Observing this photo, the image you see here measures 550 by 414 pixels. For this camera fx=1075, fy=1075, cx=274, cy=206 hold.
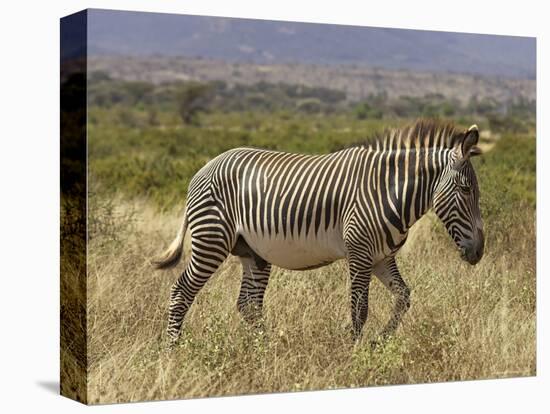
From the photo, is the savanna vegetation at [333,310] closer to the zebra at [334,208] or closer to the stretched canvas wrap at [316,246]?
the stretched canvas wrap at [316,246]

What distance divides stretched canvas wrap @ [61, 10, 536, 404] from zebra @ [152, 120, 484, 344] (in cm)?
2

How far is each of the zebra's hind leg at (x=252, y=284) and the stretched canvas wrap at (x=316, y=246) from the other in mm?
16

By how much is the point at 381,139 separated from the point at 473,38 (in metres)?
1.90

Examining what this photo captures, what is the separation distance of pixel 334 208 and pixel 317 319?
1.14 meters

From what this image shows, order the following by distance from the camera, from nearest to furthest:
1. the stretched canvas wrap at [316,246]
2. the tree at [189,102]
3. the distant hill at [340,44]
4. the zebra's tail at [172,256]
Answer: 1. the stretched canvas wrap at [316,246]
2. the zebra's tail at [172,256]
3. the distant hill at [340,44]
4. the tree at [189,102]

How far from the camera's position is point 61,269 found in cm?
984

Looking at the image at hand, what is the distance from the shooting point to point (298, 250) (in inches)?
409

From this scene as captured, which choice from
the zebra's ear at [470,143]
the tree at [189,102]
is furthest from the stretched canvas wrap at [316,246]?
the tree at [189,102]

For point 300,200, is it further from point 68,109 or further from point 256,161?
point 68,109

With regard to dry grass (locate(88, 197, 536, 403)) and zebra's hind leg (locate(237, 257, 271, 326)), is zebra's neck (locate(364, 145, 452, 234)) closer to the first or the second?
dry grass (locate(88, 197, 536, 403))

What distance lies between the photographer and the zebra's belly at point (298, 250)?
1036cm

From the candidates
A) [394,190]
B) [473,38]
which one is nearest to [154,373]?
[394,190]

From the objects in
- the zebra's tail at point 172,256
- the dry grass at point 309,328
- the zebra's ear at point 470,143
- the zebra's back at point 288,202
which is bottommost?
the dry grass at point 309,328

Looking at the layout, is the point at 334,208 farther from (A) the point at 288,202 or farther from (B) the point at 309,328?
(B) the point at 309,328
